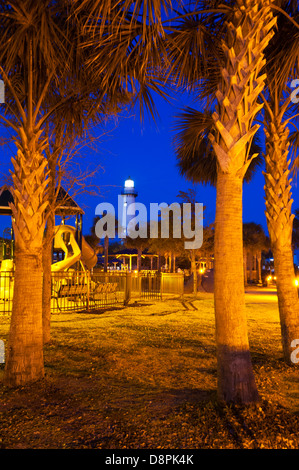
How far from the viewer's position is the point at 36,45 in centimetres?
489

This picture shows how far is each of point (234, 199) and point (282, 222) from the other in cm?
231

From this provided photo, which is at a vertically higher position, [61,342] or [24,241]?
[24,241]

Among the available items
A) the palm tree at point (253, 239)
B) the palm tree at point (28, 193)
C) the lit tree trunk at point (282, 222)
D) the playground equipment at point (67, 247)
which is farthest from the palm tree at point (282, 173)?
the palm tree at point (253, 239)

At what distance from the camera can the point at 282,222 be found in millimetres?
5887

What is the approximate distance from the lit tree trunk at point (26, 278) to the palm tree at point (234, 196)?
7.80ft

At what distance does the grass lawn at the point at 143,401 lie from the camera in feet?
10.4

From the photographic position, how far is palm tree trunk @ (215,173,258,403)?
381 cm

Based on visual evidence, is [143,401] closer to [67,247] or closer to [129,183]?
[67,247]

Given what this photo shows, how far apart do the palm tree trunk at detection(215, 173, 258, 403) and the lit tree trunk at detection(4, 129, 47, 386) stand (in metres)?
2.39

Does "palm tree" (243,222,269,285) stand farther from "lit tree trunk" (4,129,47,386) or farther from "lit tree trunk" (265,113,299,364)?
"lit tree trunk" (4,129,47,386)
